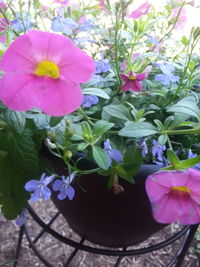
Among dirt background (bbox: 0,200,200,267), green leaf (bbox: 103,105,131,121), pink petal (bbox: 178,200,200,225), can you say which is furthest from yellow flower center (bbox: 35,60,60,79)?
dirt background (bbox: 0,200,200,267)

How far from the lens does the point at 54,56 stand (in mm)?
339

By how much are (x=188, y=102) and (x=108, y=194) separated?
0.19 meters

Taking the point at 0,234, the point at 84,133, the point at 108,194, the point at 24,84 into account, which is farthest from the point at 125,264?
the point at 24,84

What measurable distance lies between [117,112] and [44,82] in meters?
0.13

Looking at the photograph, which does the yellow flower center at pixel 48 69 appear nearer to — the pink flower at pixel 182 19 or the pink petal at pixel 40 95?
the pink petal at pixel 40 95

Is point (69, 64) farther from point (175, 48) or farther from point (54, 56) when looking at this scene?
point (175, 48)

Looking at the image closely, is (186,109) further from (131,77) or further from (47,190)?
(47,190)

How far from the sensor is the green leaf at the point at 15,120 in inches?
15.1

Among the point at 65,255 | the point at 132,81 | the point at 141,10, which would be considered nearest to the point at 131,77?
the point at 132,81

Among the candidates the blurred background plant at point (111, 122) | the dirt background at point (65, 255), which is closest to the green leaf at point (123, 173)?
the blurred background plant at point (111, 122)

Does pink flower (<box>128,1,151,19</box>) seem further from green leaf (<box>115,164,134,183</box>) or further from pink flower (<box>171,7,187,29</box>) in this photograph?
green leaf (<box>115,164,134,183</box>)

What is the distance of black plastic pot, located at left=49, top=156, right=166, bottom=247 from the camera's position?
1.57 feet

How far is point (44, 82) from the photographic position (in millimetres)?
344

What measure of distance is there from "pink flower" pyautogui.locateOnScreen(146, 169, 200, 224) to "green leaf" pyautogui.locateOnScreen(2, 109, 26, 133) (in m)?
0.16
